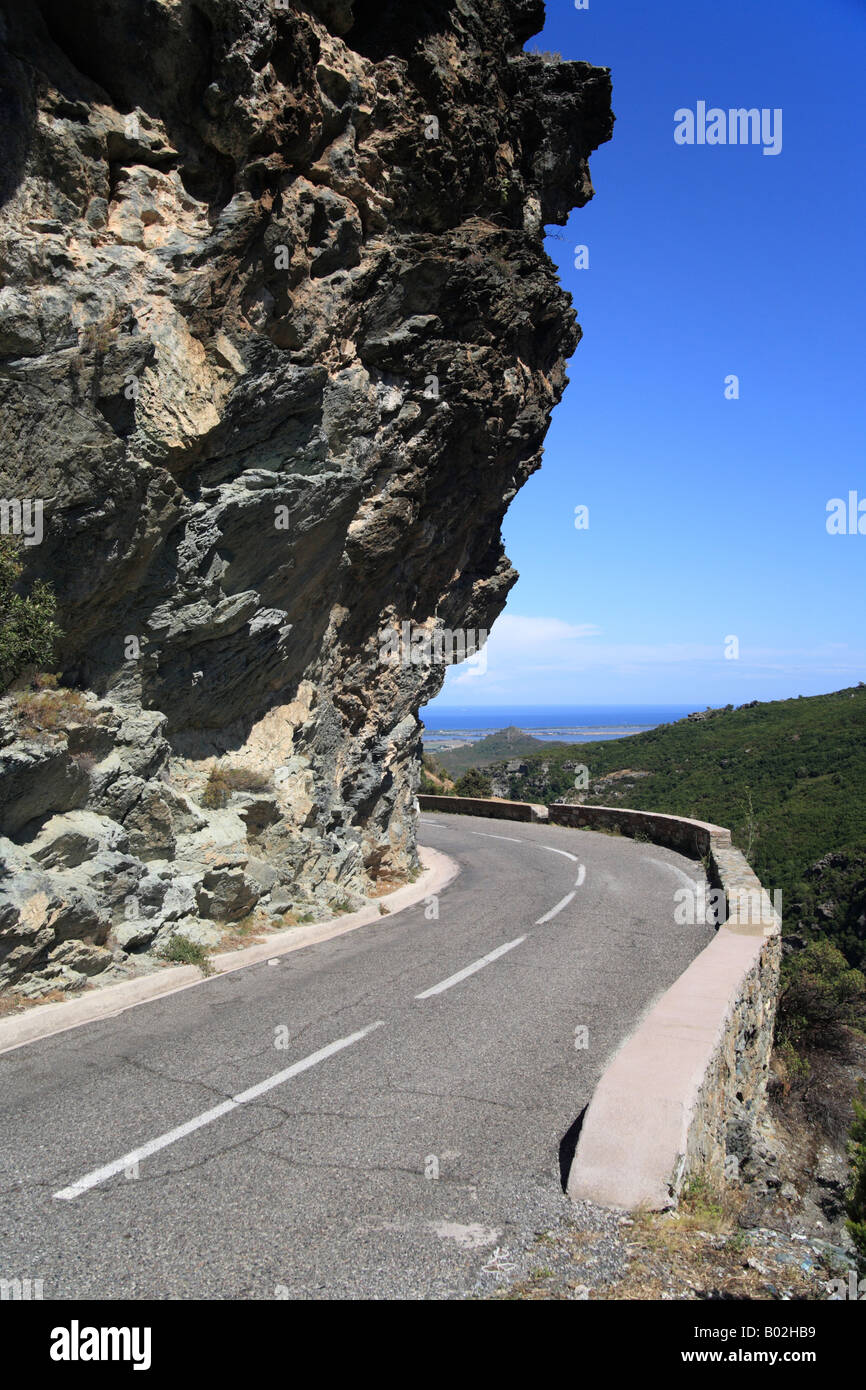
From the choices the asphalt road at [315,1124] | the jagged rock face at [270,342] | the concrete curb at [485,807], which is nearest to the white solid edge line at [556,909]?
the asphalt road at [315,1124]

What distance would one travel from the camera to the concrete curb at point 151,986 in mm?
6977

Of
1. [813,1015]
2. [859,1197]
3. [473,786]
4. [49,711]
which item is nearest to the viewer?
[859,1197]

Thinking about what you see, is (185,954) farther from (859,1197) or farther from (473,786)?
(473,786)

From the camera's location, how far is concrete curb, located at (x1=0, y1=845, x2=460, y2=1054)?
6.98m

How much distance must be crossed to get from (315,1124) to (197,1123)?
0.76 metres

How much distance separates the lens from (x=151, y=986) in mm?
8383

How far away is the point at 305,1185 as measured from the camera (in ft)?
14.9

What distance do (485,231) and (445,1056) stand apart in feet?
49.6

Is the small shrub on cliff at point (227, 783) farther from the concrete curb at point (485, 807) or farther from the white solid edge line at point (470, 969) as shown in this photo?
the concrete curb at point (485, 807)

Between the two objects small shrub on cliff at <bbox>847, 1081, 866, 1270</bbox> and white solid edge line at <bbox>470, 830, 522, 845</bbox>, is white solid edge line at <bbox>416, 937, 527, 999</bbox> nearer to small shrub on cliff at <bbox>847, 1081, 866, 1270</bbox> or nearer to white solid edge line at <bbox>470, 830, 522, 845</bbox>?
small shrub on cliff at <bbox>847, 1081, 866, 1270</bbox>

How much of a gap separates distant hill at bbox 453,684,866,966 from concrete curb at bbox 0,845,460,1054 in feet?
40.7

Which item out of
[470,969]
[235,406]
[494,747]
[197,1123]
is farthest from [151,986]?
[494,747]
